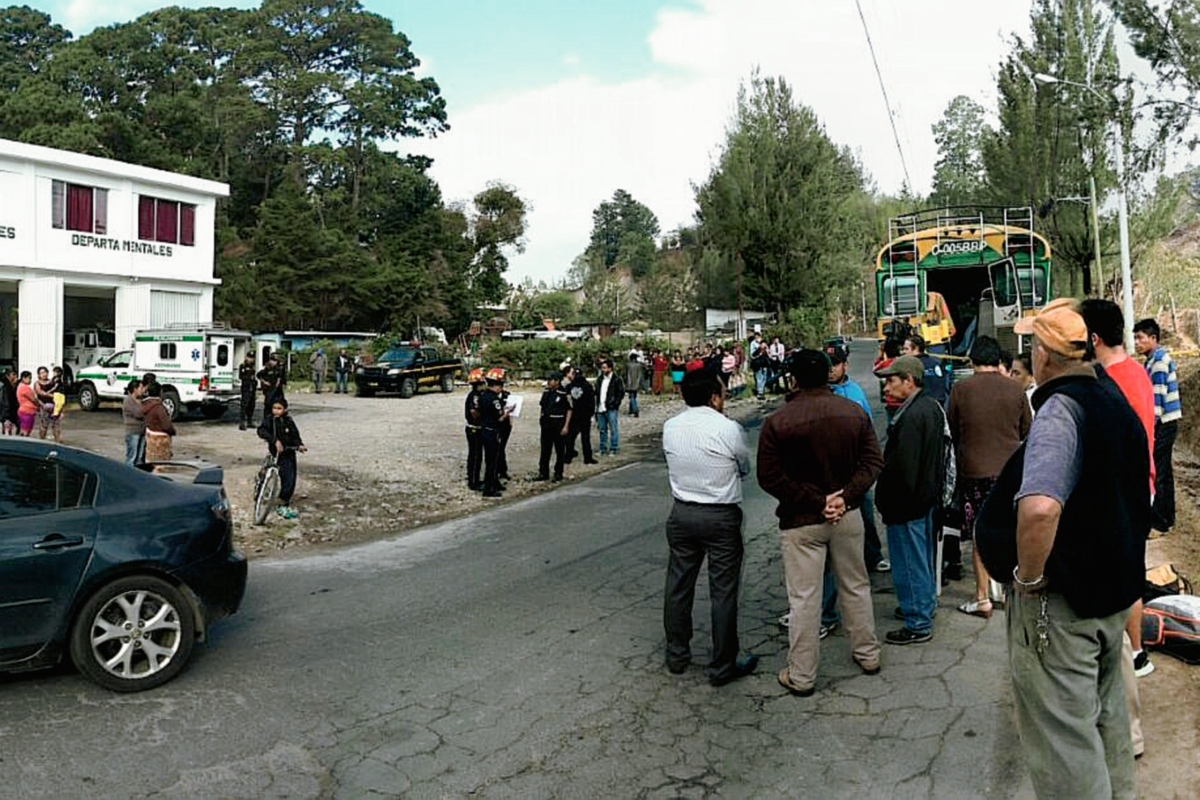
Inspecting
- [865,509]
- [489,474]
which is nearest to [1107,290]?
[489,474]

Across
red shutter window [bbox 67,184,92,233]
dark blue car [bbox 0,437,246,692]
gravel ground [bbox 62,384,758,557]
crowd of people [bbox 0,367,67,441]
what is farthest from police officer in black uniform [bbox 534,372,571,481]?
red shutter window [bbox 67,184,92,233]

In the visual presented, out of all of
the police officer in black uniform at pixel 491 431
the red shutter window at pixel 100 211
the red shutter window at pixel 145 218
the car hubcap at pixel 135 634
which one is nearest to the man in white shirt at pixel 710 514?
the car hubcap at pixel 135 634

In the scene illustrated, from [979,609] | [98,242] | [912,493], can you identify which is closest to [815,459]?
[912,493]

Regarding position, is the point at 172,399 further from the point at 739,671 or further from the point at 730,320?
the point at 730,320

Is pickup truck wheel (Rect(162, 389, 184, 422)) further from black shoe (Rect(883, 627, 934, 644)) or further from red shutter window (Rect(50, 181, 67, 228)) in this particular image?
black shoe (Rect(883, 627, 934, 644))

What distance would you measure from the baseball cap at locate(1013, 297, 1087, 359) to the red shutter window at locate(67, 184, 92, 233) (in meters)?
28.3

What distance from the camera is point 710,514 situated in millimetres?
5215

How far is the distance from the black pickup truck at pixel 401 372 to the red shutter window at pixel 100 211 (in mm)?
8661

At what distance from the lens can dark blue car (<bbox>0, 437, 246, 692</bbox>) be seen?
5.00 m

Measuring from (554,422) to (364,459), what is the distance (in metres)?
3.87

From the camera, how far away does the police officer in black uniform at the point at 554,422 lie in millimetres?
14008

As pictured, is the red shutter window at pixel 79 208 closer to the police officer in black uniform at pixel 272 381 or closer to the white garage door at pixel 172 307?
the white garage door at pixel 172 307

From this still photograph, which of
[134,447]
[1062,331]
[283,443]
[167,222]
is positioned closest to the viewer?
[1062,331]

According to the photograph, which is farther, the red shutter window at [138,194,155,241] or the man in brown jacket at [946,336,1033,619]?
the red shutter window at [138,194,155,241]
